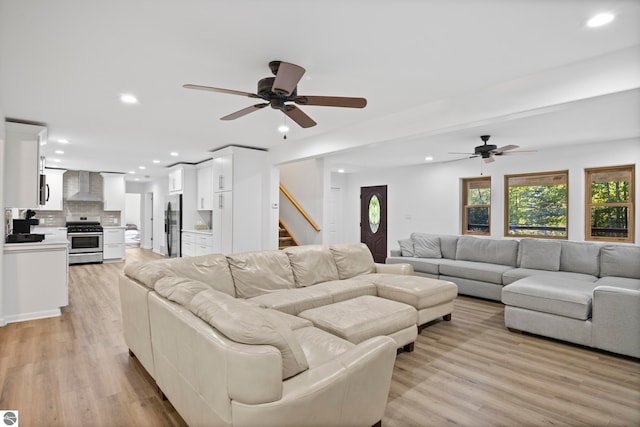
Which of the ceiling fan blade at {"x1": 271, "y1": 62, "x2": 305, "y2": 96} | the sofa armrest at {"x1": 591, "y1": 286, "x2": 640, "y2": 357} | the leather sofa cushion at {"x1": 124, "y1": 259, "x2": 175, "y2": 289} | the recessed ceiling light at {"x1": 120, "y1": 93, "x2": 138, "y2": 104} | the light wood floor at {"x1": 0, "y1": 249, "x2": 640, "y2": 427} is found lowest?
the light wood floor at {"x1": 0, "y1": 249, "x2": 640, "y2": 427}

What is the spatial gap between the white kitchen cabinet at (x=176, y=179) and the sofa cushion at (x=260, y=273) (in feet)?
17.1

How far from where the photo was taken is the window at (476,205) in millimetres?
6902

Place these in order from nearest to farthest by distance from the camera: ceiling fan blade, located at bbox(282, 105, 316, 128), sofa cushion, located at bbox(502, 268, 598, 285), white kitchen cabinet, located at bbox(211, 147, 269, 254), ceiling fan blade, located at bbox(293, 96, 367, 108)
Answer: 1. ceiling fan blade, located at bbox(293, 96, 367, 108)
2. ceiling fan blade, located at bbox(282, 105, 316, 128)
3. sofa cushion, located at bbox(502, 268, 598, 285)
4. white kitchen cabinet, located at bbox(211, 147, 269, 254)

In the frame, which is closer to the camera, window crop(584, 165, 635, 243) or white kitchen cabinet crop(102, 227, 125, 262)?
window crop(584, 165, 635, 243)

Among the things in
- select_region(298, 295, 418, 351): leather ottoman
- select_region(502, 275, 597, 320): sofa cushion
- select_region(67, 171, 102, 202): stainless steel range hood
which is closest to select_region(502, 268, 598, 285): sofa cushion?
select_region(502, 275, 597, 320): sofa cushion

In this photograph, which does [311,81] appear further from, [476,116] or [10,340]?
[10,340]

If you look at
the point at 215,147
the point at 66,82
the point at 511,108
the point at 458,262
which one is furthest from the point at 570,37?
the point at 215,147

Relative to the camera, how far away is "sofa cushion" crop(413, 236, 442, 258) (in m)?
6.02

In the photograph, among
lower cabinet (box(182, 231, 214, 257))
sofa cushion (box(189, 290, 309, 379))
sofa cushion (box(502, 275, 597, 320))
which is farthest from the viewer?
lower cabinet (box(182, 231, 214, 257))

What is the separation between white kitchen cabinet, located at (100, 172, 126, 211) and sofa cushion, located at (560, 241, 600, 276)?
10.0 m

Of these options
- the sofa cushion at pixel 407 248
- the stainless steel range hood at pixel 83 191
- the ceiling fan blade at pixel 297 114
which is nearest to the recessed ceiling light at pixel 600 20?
the ceiling fan blade at pixel 297 114

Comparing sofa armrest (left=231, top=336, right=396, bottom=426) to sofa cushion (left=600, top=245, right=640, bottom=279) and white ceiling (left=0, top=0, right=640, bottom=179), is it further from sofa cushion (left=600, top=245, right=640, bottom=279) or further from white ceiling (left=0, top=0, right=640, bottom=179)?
sofa cushion (left=600, top=245, right=640, bottom=279)

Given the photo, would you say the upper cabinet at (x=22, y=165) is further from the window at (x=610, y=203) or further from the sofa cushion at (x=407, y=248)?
the window at (x=610, y=203)

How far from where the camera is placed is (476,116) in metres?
3.36
